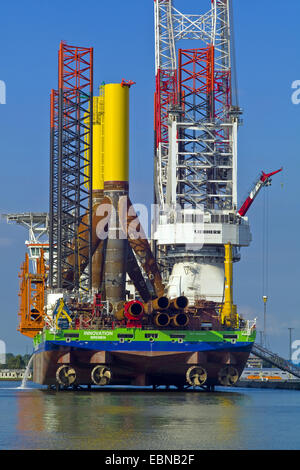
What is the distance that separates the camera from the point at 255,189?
106m

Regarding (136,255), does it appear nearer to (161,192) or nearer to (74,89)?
(161,192)

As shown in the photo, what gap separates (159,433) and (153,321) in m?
33.1

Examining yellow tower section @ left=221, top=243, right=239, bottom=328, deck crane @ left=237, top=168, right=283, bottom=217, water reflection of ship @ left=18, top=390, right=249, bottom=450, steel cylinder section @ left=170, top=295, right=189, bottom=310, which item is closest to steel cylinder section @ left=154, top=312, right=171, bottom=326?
steel cylinder section @ left=170, top=295, right=189, bottom=310

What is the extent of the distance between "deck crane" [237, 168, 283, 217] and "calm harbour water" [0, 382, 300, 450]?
2376 cm

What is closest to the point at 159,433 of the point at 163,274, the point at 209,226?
the point at 209,226

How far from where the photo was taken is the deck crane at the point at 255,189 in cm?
10494

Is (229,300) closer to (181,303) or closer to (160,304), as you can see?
(181,303)

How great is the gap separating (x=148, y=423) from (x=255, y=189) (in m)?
→ 48.8

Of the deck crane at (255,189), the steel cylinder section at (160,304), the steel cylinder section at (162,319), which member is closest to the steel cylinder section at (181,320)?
the steel cylinder section at (162,319)

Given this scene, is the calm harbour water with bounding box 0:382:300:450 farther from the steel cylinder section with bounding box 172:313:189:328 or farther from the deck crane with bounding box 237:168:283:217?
the deck crane with bounding box 237:168:283:217

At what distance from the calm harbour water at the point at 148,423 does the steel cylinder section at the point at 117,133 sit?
28.4 metres

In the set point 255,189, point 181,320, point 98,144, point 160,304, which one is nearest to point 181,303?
point 181,320

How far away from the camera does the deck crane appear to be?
344 ft

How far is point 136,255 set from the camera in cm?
11262
